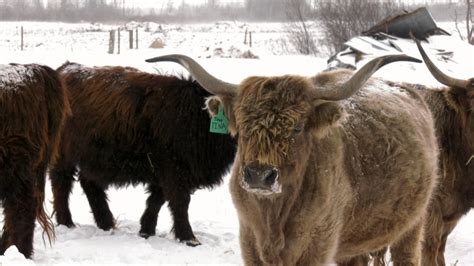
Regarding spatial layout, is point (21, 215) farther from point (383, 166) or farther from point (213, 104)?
point (383, 166)

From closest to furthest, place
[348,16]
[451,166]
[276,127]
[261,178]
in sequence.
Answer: [261,178], [276,127], [451,166], [348,16]

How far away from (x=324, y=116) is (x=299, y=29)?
2829cm

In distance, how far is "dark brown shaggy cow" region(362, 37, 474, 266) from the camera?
7504 mm

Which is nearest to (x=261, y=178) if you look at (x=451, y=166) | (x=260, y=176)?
(x=260, y=176)

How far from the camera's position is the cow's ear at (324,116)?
436cm

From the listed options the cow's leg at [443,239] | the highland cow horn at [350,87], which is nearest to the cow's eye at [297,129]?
the highland cow horn at [350,87]

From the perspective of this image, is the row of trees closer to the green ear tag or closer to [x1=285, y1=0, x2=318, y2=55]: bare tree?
[x1=285, y1=0, x2=318, y2=55]: bare tree

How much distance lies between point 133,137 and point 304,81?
430 centimetres

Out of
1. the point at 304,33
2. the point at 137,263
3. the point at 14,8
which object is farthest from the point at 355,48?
the point at 14,8

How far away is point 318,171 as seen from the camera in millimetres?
4461

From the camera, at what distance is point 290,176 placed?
427 cm

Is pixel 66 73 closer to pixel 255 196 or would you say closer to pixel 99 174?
pixel 99 174

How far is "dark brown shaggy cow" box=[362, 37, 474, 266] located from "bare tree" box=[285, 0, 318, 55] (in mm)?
21865

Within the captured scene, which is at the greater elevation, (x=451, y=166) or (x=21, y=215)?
(x=451, y=166)
